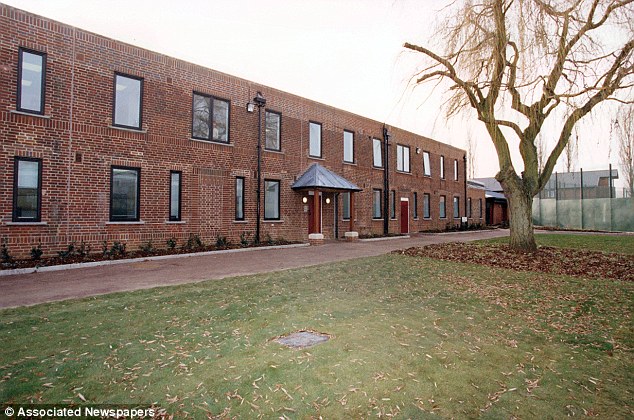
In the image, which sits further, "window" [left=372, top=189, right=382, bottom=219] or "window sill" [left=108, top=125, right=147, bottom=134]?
"window" [left=372, top=189, right=382, bottom=219]

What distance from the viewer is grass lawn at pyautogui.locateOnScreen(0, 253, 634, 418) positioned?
107 inches

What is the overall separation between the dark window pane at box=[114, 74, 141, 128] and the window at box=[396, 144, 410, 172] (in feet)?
52.8

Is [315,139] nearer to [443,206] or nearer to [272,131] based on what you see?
[272,131]

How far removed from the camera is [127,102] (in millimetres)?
11898

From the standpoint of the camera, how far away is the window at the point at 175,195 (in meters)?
12.8

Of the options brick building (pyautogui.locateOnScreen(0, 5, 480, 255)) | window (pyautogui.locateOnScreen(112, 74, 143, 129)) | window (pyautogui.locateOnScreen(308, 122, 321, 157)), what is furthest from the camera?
window (pyautogui.locateOnScreen(308, 122, 321, 157))

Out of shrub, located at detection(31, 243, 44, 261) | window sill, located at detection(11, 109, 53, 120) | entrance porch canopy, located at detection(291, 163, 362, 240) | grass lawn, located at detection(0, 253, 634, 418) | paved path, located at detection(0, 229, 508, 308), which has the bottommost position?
grass lawn, located at detection(0, 253, 634, 418)

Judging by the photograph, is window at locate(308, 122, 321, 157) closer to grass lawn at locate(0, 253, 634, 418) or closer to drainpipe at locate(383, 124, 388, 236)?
drainpipe at locate(383, 124, 388, 236)

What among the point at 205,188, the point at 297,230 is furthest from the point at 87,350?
the point at 297,230

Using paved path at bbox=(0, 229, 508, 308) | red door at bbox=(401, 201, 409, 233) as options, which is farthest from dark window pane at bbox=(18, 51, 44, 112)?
red door at bbox=(401, 201, 409, 233)

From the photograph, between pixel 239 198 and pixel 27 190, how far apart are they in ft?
22.6

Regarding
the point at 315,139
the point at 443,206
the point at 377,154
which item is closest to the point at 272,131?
the point at 315,139

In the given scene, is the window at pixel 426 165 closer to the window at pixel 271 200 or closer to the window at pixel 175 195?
the window at pixel 271 200

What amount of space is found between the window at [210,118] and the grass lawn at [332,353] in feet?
29.2
